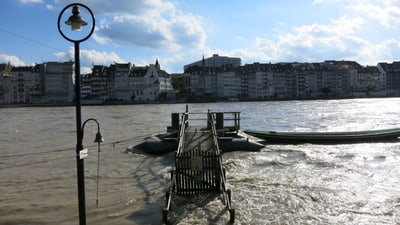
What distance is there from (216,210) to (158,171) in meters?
7.96

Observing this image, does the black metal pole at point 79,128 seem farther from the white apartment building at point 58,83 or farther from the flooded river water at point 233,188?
the white apartment building at point 58,83

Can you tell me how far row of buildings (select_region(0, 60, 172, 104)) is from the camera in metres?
167

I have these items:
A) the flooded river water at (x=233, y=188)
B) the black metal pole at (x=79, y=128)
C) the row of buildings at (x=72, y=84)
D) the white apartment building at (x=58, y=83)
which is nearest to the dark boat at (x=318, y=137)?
the flooded river water at (x=233, y=188)

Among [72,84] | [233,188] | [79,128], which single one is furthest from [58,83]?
[79,128]

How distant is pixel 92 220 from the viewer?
40.3 feet

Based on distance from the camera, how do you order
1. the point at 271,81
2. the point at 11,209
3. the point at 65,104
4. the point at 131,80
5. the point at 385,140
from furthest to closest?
the point at 271,81
the point at 131,80
the point at 65,104
the point at 385,140
the point at 11,209

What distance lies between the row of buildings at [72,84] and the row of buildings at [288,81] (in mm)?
18806

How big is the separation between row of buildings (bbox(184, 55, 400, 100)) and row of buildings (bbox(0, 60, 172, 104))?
18806 mm

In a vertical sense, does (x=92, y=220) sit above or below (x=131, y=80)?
below

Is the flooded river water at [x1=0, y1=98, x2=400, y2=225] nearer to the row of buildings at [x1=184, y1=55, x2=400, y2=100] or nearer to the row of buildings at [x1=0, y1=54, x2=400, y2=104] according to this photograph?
Result: the row of buildings at [x1=0, y1=54, x2=400, y2=104]

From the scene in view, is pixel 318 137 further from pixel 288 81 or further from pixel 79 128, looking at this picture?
pixel 288 81

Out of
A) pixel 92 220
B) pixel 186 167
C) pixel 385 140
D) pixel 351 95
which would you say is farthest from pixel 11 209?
pixel 351 95

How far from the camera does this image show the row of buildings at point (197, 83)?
168125 mm

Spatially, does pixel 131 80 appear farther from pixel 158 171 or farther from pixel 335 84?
pixel 158 171
